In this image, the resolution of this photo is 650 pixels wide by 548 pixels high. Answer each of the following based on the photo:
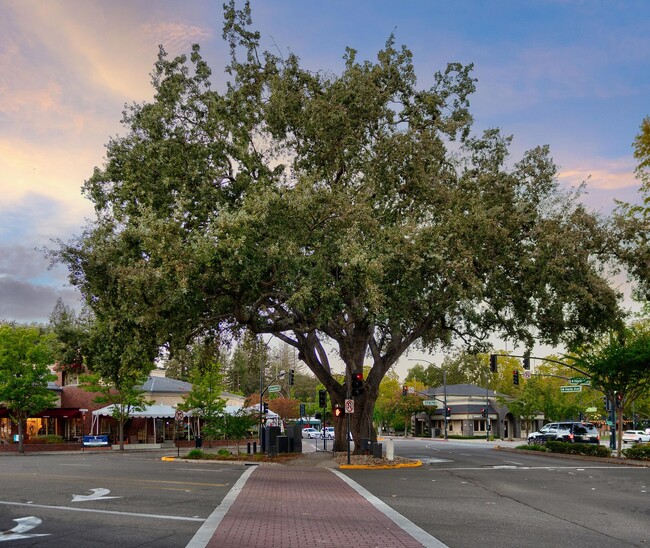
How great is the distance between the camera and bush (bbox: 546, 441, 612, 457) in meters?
36.2

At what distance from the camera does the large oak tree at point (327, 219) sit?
78.2 feet

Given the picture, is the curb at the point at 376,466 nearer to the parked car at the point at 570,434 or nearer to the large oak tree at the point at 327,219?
the large oak tree at the point at 327,219

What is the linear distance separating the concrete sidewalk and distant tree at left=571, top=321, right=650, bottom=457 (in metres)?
20.6

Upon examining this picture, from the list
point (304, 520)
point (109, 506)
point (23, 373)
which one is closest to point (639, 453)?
point (304, 520)

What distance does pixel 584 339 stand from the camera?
33.5 meters

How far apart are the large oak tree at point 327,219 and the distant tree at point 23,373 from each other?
22967mm

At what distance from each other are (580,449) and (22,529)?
32696mm

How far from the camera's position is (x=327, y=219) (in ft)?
83.3

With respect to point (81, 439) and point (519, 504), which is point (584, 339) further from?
point (81, 439)

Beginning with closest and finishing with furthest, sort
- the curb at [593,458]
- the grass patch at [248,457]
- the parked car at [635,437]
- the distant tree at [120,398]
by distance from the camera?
the curb at [593,458] → the grass patch at [248,457] → the distant tree at [120,398] → the parked car at [635,437]

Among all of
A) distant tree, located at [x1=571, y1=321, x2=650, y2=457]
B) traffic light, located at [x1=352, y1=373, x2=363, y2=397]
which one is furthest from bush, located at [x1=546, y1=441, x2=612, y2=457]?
traffic light, located at [x1=352, y1=373, x2=363, y2=397]

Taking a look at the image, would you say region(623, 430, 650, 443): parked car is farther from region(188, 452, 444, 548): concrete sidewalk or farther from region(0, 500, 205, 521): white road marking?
region(0, 500, 205, 521): white road marking

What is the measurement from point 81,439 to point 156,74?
36.5m

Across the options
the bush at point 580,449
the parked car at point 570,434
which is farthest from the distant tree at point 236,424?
the parked car at point 570,434
